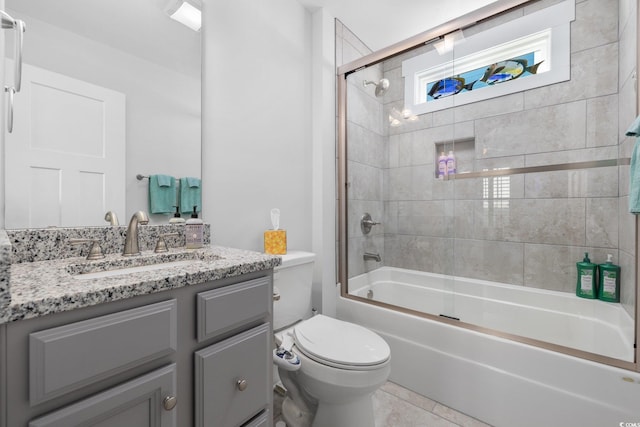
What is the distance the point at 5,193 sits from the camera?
89 centimetres

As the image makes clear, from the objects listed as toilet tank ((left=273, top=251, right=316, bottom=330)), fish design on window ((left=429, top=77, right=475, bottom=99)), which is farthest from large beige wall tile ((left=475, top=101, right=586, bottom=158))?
toilet tank ((left=273, top=251, right=316, bottom=330))

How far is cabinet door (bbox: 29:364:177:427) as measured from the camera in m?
0.54

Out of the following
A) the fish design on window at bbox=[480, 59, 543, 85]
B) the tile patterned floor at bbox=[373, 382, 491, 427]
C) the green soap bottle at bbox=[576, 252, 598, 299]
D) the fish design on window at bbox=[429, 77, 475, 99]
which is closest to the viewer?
the tile patterned floor at bbox=[373, 382, 491, 427]

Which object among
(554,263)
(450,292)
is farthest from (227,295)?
(554,263)

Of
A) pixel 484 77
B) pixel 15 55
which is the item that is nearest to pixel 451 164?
pixel 484 77

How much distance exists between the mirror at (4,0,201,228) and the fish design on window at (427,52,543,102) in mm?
1685

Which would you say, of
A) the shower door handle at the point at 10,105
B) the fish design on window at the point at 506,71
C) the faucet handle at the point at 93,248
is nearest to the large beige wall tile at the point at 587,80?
the fish design on window at the point at 506,71

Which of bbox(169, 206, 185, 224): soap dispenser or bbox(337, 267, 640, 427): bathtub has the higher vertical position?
bbox(169, 206, 185, 224): soap dispenser

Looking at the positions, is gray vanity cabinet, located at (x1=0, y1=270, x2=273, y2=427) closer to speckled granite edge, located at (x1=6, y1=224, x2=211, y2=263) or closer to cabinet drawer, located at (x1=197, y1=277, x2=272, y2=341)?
cabinet drawer, located at (x1=197, y1=277, x2=272, y2=341)

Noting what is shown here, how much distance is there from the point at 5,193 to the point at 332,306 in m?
1.78

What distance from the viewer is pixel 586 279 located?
1.69m

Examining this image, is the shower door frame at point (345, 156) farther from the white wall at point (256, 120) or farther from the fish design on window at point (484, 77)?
the fish design on window at point (484, 77)

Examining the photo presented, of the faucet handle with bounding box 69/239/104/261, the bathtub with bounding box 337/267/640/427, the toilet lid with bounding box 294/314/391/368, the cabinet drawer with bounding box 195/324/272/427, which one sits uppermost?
the faucet handle with bounding box 69/239/104/261

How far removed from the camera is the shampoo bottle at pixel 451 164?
2.10 meters
